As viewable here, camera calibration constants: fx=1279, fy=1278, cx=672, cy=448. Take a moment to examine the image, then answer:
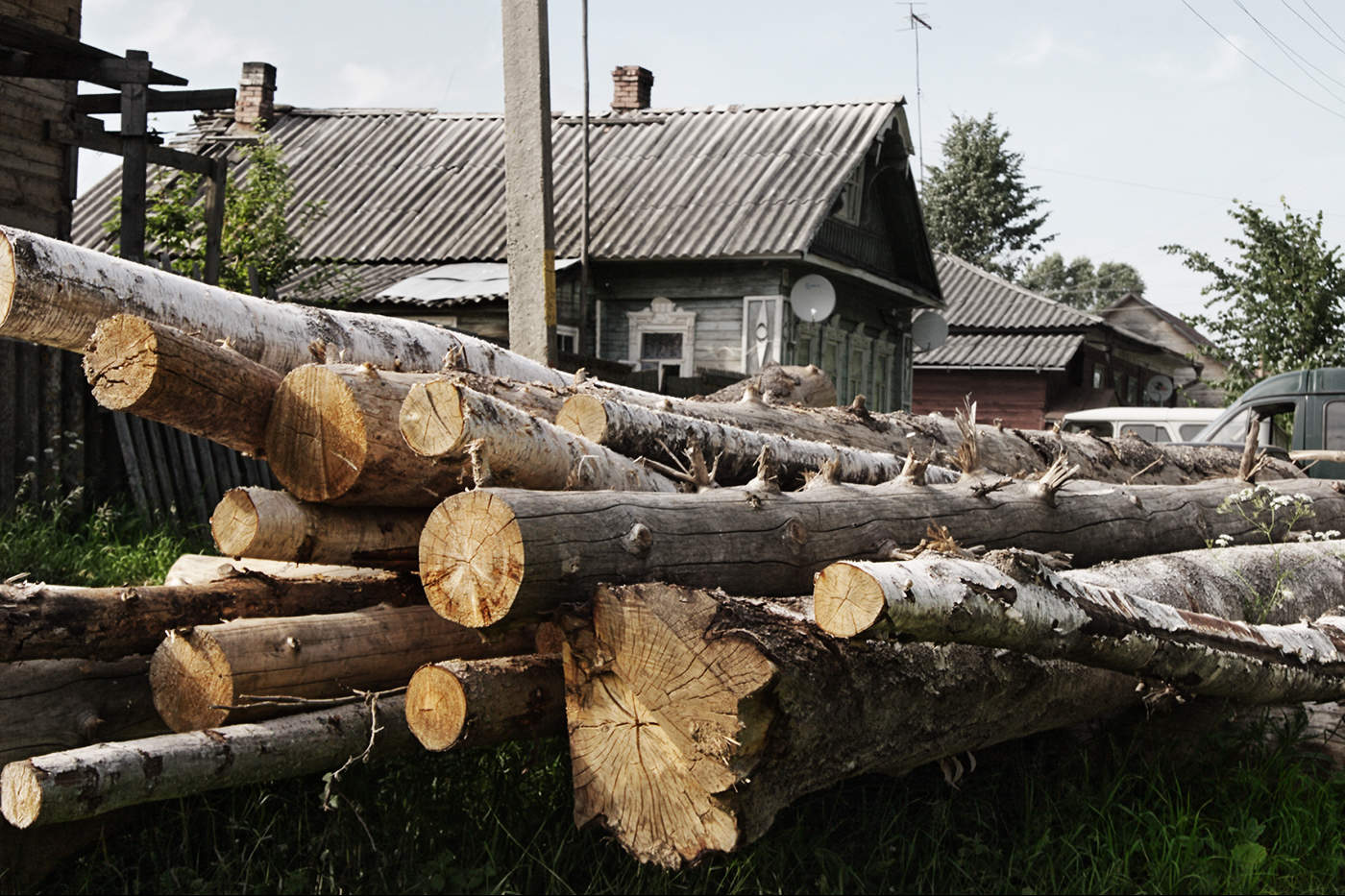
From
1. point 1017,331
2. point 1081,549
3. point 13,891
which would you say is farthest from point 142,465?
point 1017,331

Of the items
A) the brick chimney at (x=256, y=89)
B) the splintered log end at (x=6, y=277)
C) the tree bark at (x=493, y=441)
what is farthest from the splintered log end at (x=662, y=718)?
the brick chimney at (x=256, y=89)

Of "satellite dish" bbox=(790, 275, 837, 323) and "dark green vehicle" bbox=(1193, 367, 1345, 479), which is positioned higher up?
"satellite dish" bbox=(790, 275, 837, 323)

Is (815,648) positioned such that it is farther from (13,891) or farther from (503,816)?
(13,891)

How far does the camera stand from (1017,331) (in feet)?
96.1

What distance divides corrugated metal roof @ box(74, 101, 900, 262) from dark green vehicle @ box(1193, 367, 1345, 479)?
5.61 meters

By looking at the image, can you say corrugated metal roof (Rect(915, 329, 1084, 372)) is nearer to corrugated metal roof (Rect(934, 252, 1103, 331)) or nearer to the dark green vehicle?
corrugated metal roof (Rect(934, 252, 1103, 331))

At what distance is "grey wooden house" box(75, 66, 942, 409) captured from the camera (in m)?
16.4

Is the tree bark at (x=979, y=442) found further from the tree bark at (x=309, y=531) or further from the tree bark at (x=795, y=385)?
the tree bark at (x=309, y=531)

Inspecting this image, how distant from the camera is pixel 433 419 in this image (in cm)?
349

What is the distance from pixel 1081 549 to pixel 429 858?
115 inches

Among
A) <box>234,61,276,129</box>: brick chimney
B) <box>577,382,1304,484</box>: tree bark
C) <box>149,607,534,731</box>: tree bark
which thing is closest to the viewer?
<box>149,607,534,731</box>: tree bark

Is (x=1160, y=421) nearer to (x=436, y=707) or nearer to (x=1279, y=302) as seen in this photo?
(x=1279, y=302)

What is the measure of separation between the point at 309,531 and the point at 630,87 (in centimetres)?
1893

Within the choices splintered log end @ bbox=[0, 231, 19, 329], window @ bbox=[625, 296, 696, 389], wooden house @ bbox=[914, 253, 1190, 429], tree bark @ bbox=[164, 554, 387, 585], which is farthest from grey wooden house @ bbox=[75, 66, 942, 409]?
splintered log end @ bbox=[0, 231, 19, 329]
